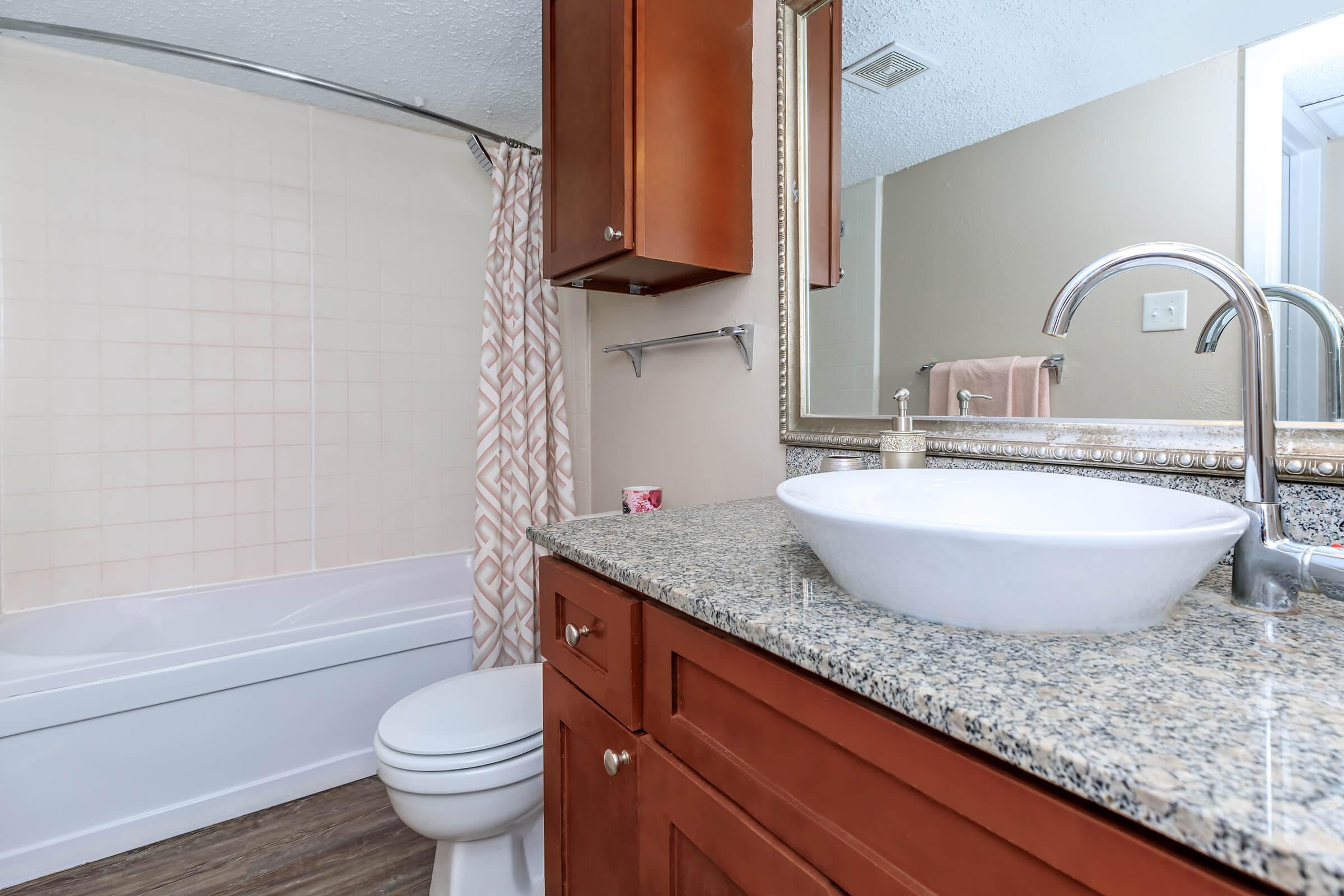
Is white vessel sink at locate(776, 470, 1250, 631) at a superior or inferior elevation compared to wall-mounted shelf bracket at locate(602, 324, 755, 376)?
inferior

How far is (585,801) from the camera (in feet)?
2.85

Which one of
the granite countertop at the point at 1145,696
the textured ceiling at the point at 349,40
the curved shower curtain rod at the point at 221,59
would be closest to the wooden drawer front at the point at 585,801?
the granite countertop at the point at 1145,696

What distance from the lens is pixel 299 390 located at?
90.7 inches

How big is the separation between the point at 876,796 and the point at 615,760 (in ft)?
1.27

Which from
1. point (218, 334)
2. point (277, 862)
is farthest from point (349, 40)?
point (277, 862)

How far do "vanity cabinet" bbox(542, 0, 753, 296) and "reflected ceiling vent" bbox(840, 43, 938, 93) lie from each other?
289 millimetres

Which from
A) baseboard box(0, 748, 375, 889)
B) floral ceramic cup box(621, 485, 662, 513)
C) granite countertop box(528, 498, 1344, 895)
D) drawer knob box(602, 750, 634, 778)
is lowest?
baseboard box(0, 748, 375, 889)

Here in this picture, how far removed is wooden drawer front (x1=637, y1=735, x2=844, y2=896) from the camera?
1.79 ft

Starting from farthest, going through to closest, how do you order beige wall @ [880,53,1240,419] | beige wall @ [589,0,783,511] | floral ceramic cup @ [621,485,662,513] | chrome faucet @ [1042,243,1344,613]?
floral ceramic cup @ [621,485,662,513], beige wall @ [589,0,783,511], beige wall @ [880,53,1240,419], chrome faucet @ [1042,243,1344,613]

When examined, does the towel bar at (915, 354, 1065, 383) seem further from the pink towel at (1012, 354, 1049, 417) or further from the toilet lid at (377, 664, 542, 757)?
the toilet lid at (377, 664, 542, 757)

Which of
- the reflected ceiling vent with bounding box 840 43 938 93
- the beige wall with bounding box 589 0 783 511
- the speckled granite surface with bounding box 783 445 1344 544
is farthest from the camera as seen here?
the beige wall with bounding box 589 0 783 511

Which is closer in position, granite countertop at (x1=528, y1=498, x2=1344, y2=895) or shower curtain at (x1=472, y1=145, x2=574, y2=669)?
granite countertop at (x1=528, y1=498, x2=1344, y2=895)

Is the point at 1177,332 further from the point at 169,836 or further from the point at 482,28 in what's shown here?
the point at 169,836

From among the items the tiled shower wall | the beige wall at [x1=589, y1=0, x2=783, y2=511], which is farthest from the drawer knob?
the tiled shower wall
